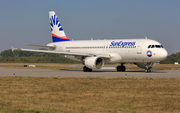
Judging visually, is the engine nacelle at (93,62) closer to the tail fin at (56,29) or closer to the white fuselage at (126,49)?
the white fuselage at (126,49)

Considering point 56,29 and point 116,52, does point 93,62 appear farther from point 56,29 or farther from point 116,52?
point 56,29

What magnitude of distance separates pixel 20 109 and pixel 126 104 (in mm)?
4229

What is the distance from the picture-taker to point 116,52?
3484 cm

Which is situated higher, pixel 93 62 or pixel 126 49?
pixel 126 49

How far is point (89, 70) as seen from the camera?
118 ft

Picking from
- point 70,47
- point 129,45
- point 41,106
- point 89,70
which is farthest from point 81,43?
point 41,106

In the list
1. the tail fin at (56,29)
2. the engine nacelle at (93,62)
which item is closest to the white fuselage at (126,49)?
the engine nacelle at (93,62)

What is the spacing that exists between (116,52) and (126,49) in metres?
1.64

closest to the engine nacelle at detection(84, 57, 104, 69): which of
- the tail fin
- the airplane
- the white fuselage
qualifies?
the airplane

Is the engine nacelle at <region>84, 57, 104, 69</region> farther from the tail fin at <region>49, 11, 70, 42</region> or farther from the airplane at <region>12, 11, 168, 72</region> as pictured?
the tail fin at <region>49, 11, 70, 42</region>

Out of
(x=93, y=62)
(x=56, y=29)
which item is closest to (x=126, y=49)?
(x=93, y=62)

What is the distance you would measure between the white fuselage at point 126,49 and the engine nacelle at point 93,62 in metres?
1.36

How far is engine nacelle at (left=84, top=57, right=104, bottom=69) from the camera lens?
110 ft

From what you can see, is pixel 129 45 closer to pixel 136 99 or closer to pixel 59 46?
pixel 59 46
